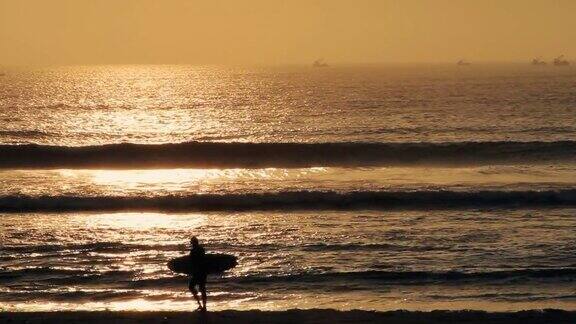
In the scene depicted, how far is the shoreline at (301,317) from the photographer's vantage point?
17.3 m

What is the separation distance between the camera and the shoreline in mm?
17297

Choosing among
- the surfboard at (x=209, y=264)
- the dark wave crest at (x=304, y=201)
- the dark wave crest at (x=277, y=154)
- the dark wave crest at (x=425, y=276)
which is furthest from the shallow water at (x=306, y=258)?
the dark wave crest at (x=277, y=154)

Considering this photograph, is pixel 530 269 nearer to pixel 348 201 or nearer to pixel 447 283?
pixel 447 283

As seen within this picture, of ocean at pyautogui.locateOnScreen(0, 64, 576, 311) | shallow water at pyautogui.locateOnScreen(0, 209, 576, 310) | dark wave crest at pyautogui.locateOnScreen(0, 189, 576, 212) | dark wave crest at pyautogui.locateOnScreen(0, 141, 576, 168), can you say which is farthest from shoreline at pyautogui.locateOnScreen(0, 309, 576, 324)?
dark wave crest at pyautogui.locateOnScreen(0, 141, 576, 168)

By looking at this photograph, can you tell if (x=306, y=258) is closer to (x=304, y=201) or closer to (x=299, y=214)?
(x=299, y=214)

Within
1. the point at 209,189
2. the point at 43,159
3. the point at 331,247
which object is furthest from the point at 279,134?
the point at 331,247

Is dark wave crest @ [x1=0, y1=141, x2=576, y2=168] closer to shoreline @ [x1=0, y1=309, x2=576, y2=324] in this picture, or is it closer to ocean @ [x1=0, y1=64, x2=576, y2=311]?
ocean @ [x1=0, y1=64, x2=576, y2=311]

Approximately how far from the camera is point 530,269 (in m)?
22.3

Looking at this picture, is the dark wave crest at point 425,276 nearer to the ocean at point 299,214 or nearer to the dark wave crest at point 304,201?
the ocean at point 299,214

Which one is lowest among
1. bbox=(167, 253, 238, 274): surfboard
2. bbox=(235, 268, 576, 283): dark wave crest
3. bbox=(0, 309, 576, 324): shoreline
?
bbox=(235, 268, 576, 283): dark wave crest

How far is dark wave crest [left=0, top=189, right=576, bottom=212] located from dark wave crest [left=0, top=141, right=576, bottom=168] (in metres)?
11.0

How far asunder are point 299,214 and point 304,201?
2722 millimetres

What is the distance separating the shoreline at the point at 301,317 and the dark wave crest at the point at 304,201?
1551 centimetres

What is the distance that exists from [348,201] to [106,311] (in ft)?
57.2
